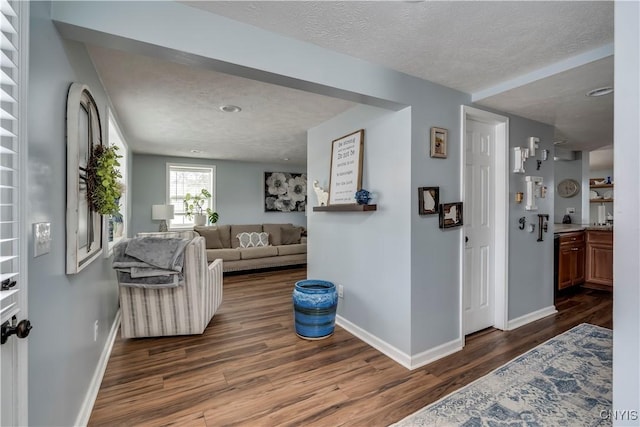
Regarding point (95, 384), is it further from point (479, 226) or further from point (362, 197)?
point (479, 226)

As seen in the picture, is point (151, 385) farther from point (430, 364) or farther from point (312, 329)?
point (430, 364)

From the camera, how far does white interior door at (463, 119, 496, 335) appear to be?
2.80m

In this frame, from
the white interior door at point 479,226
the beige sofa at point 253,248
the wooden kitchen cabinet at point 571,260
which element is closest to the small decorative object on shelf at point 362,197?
the white interior door at point 479,226

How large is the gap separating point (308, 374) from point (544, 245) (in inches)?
118

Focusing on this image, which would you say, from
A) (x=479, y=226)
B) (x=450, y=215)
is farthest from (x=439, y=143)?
(x=479, y=226)

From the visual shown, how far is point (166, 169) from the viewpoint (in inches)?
234

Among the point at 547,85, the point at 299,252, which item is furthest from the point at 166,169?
the point at 547,85

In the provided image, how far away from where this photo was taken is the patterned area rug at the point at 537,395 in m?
1.72

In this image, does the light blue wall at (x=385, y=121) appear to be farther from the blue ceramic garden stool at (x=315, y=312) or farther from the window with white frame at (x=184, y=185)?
the window with white frame at (x=184, y=185)

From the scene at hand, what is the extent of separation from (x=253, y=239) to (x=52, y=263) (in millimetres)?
4803

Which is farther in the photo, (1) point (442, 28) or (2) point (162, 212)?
(2) point (162, 212)

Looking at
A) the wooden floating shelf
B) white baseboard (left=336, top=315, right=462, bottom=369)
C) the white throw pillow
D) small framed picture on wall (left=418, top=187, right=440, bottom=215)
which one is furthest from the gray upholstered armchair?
the white throw pillow

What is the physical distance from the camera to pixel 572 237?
411 cm

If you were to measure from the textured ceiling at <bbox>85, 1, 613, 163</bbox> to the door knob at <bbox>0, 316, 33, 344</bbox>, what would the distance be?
1.54m
